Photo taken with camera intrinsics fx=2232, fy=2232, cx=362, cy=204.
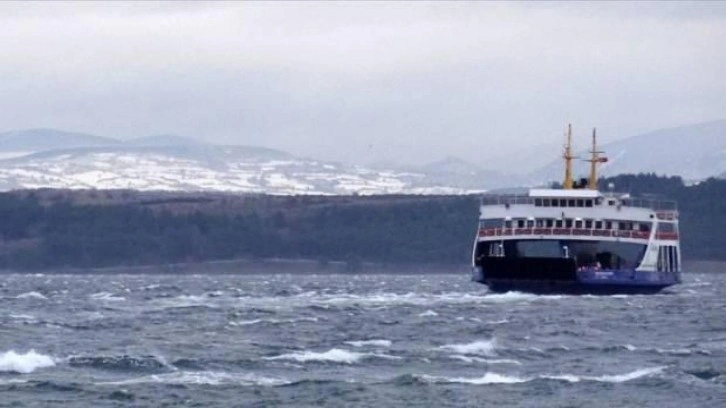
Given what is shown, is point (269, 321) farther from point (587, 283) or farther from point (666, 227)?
point (666, 227)

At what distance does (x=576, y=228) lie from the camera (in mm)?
99938

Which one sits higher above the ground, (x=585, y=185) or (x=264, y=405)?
(x=585, y=185)

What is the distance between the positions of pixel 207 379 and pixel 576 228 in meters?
55.1

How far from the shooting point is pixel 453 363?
2014 inches

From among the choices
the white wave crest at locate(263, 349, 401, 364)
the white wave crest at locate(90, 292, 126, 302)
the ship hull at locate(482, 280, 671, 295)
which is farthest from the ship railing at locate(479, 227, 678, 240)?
the white wave crest at locate(263, 349, 401, 364)

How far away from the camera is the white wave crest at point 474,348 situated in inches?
2143

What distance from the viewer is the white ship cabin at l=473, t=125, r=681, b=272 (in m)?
99.7

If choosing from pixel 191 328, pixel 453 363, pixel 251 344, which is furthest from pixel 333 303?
pixel 453 363

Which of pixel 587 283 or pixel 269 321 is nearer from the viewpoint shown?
pixel 269 321

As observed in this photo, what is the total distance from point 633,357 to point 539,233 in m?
45.1

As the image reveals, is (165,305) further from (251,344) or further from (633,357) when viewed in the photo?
(633,357)

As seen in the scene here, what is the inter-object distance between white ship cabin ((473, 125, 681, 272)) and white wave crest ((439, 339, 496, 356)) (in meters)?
41.7

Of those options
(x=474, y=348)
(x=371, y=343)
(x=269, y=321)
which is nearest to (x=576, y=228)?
(x=269, y=321)

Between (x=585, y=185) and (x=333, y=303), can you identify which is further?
(x=585, y=185)
